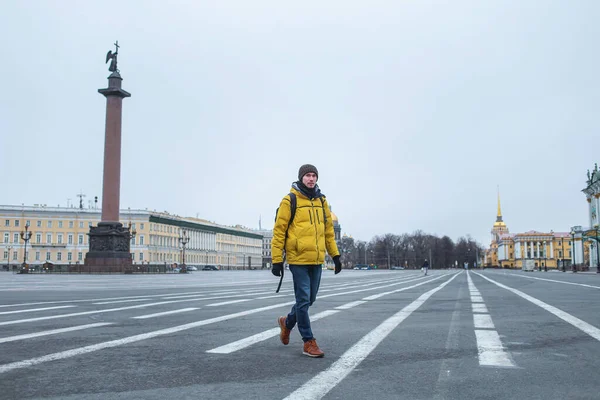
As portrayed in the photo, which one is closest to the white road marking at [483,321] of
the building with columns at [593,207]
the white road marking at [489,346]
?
the white road marking at [489,346]

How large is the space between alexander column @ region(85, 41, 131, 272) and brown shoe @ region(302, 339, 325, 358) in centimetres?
4913

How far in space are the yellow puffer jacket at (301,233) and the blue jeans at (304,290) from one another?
0.10 m

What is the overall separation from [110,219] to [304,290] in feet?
164

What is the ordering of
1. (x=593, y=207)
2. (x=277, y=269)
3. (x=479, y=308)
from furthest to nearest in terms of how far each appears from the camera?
(x=593, y=207), (x=479, y=308), (x=277, y=269)

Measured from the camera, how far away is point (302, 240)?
6.42 metres

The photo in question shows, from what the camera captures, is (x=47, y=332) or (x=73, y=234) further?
(x=73, y=234)

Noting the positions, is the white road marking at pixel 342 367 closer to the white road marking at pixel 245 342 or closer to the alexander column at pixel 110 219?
the white road marking at pixel 245 342

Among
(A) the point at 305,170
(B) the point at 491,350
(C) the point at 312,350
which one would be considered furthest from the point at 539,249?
(C) the point at 312,350

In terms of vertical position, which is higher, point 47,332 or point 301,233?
point 301,233

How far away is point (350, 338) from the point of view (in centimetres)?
737

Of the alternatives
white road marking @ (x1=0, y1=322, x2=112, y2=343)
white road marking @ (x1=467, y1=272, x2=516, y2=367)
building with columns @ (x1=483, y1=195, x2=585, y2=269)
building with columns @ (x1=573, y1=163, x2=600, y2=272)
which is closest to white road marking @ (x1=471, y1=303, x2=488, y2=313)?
white road marking @ (x1=467, y1=272, x2=516, y2=367)

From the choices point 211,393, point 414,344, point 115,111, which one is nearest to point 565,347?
point 414,344

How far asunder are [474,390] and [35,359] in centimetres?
400

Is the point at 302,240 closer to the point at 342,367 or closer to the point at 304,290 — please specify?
the point at 304,290
